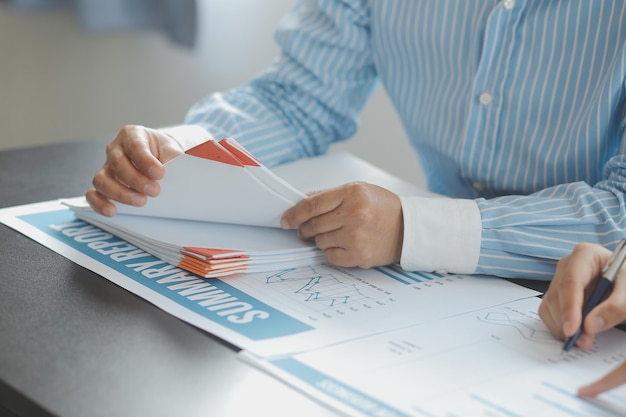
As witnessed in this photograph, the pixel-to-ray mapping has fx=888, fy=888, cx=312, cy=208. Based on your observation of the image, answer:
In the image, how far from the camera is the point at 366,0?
1.36 meters

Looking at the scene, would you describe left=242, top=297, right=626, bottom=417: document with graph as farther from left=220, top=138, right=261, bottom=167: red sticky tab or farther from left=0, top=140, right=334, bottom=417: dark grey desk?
left=220, top=138, right=261, bottom=167: red sticky tab

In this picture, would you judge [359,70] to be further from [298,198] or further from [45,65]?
[45,65]

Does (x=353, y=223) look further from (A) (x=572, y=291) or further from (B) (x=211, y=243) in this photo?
(A) (x=572, y=291)

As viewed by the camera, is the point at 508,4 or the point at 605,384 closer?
the point at 605,384

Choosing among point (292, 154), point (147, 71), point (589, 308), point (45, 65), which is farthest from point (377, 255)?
point (45, 65)

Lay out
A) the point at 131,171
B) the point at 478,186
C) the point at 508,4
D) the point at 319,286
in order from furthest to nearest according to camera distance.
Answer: the point at 478,186
the point at 508,4
the point at 131,171
the point at 319,286

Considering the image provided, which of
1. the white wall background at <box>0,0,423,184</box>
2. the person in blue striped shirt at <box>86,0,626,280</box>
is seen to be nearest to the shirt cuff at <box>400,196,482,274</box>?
the person in blue striped shirt at <box>86,0,626,280</box>

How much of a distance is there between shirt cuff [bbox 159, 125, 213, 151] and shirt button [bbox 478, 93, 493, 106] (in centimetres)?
38

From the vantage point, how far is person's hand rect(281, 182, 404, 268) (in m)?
0.96

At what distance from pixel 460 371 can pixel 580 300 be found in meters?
0.15

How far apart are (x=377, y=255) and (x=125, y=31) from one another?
1.88 meters

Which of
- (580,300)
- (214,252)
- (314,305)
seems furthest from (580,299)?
(214,252)

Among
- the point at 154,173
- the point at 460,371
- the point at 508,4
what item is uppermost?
the point at 508,4

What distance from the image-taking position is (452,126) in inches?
51.7
